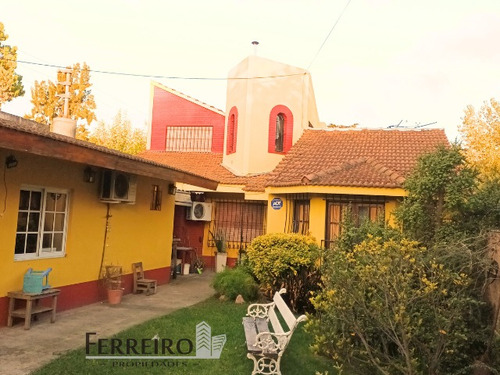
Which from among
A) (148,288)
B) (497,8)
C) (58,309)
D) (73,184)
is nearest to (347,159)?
(497,8)

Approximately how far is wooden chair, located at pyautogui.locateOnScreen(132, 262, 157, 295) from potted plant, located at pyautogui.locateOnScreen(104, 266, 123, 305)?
901 mm

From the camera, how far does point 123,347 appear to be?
245 inches

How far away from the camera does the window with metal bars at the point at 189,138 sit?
1934 cm

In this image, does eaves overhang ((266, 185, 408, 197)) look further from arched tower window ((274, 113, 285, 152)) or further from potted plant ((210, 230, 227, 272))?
arched tower window ((274, 113, 285, 152))

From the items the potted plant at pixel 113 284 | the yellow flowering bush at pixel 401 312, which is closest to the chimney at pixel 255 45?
the potted plant at pixel 113 284

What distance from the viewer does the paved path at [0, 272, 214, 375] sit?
553 cm

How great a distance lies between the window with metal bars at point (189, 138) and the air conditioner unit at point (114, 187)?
31.9ft

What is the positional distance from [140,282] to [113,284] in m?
1.31

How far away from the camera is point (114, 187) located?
9305 mm

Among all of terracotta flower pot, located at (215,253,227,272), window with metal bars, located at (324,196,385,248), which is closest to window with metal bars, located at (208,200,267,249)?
terracotta flower pot, located at (215,253,227,272)

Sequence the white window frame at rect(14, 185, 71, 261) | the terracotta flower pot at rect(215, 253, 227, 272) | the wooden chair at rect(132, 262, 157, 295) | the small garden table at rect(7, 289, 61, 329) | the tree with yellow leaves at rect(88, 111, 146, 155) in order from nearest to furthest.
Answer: the small garden table at rect(7, 289, 61, 329), the white window frame at rect(14, 185, 71, 261), the wooden chair at rect(132, 262, 157, 295), the terracotta flower pot at rect(215, 253, 227, 272), the tree with yellow leaves at rect(88, 111, 146, 155)

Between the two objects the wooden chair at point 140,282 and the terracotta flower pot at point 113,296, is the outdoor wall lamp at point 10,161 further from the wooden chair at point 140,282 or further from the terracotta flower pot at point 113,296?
the wooden chair at point 140,282

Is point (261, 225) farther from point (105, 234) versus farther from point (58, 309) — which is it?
point (58, 309)

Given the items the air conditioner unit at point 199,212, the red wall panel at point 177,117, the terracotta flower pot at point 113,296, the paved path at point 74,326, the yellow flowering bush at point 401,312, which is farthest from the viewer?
the red wall panel at point 177,117
